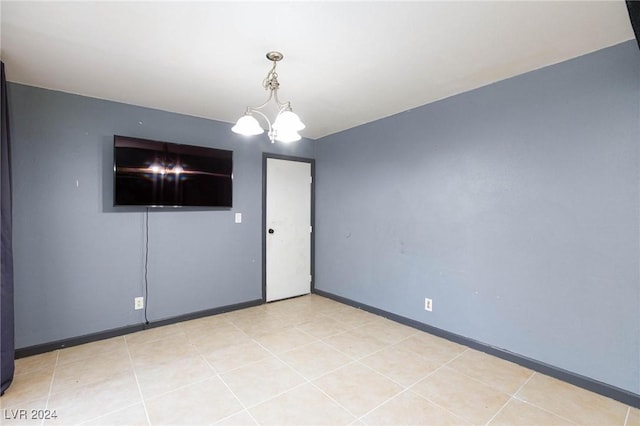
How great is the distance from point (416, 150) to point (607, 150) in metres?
1.55

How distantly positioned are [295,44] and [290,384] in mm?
2441

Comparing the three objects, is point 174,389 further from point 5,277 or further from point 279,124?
point 279,124

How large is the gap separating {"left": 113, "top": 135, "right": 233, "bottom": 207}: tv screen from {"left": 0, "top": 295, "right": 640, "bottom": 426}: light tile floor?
4.74ft

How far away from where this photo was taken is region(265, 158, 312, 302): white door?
419 cm

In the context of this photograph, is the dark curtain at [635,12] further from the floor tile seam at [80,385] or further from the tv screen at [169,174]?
the floor tile seam at [80,385]

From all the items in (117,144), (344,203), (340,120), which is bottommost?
(344,203)

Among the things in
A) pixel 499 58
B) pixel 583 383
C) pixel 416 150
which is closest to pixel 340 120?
pixel 416 150

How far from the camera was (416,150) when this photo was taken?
3275mm

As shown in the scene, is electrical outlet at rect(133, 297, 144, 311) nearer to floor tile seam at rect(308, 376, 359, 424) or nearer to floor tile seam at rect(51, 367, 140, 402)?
floor tile seam at rect(51, 367, 140, 402)

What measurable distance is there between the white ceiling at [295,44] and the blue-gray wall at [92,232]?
36 cm

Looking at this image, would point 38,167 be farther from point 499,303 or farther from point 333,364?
point 499,303

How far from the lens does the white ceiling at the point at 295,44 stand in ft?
5.57

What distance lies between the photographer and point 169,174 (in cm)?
323

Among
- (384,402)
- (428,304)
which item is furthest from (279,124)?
(428,304)
